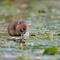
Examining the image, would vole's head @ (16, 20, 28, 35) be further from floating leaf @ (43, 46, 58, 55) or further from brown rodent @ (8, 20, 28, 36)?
floating leaf @ (43, 46, 58, 55)

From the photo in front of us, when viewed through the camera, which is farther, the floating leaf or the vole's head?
the vole's head

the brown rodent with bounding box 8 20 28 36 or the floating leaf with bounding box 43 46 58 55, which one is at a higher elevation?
the brown rodent with bounding box 8 20 28 36

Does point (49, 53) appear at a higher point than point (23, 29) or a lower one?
lower

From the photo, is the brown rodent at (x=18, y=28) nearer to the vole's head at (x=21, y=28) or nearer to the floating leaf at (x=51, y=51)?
the vole's head at (x=21, y=28)

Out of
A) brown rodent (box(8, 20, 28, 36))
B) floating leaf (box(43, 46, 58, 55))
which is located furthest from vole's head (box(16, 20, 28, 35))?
floating leaf (box(43, 46, 58, 55))

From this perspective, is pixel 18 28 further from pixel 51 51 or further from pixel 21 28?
pixel 51 51

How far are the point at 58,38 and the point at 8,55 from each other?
5.72ft

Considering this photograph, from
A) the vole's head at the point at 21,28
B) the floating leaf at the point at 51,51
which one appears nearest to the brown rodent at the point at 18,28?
the vole's head at the point at 21,28

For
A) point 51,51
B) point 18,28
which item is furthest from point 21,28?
point 51,51

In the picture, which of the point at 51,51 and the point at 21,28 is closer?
the point at 51,51

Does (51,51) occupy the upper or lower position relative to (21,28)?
lower

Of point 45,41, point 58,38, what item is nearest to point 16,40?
point 45,41

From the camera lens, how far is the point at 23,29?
5.08 metres

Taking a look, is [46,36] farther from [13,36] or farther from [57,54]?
[57,54]
